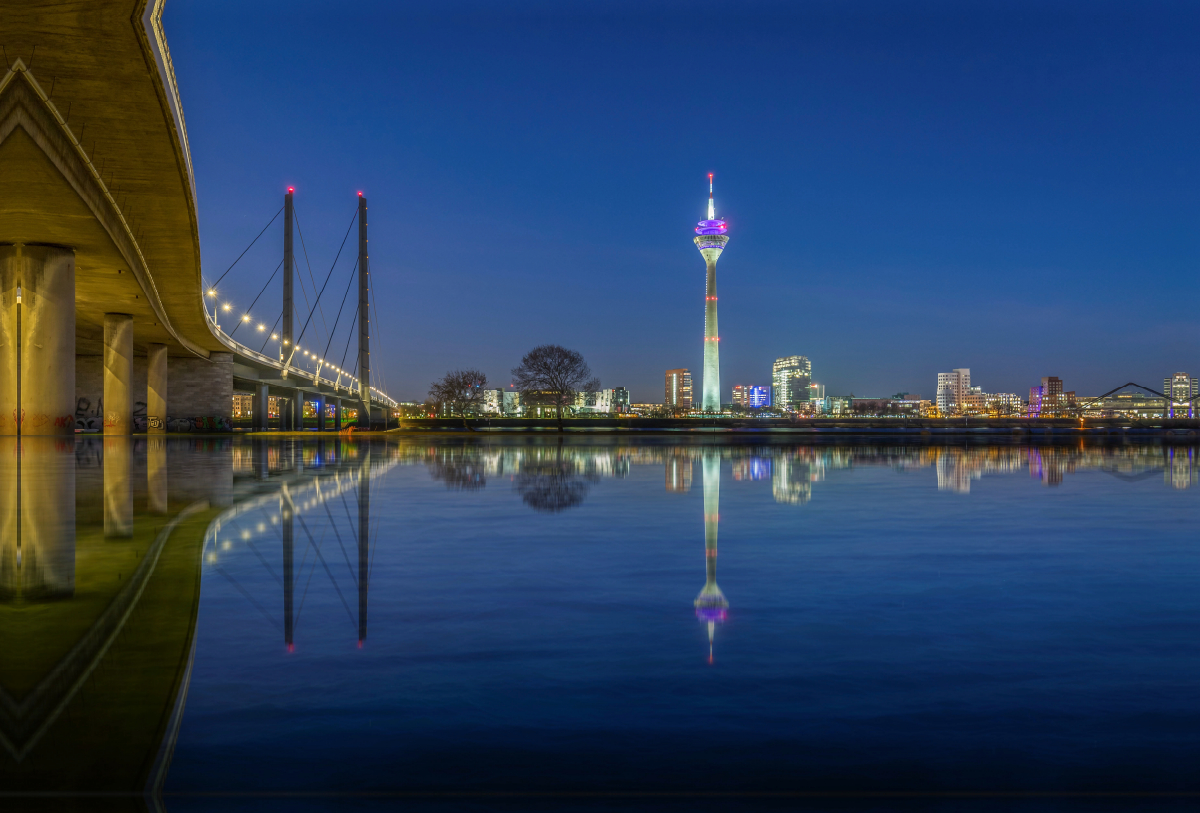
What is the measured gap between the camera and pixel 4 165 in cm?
2712

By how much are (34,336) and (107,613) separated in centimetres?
3958

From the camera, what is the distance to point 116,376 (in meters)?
54.5

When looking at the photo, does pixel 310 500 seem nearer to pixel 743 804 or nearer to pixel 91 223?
pixel 743 804

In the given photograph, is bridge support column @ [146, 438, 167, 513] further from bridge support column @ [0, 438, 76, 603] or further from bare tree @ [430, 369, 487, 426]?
bare tree @ [430, 369, 487, 426]

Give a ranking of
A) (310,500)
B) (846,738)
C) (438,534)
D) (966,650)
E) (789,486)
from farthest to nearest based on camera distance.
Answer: (789,486) < (310,500) < (438,534) < (966,650) < (846,738)

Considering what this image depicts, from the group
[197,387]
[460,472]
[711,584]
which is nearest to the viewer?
[711,584]

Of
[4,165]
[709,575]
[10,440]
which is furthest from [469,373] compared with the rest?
[709,575]

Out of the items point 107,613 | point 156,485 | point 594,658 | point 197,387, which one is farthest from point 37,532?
point 197,387

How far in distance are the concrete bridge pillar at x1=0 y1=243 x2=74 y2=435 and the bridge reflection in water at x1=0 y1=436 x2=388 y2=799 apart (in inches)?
1079

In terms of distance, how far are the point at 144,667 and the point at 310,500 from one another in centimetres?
938

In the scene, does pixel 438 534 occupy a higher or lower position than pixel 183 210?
lower

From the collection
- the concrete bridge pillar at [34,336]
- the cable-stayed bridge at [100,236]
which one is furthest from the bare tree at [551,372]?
the concrete bridge pillar at [34,336]

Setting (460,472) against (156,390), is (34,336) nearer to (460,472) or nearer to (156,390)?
(460,472)

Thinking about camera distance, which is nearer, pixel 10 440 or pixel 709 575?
pixel 709 575
